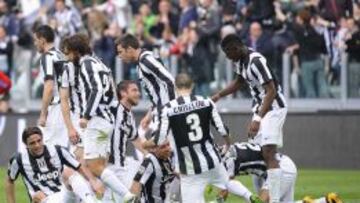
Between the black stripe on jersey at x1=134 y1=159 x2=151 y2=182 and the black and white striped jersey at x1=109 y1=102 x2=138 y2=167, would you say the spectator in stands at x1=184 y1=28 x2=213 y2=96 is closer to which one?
the black and white striped jersey at x1=109 y1=102 x2=138 y2=167

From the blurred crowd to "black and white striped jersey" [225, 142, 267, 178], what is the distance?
863 cm

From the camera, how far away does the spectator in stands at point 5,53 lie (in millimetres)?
28719

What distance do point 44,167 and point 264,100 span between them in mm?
2917

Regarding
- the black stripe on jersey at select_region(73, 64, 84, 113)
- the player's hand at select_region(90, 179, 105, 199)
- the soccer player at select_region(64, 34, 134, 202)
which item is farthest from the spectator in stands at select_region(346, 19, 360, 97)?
the soccer player at select_region(64, 34, 134, 202)

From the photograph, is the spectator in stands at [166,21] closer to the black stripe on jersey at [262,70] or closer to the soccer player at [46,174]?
the black stripe on jersey at [262,70]

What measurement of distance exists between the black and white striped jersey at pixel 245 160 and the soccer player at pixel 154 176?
2.57ft

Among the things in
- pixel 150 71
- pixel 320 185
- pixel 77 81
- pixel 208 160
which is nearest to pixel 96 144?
pixel 77 81

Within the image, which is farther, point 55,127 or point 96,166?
point 55,127

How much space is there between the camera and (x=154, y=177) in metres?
17.2

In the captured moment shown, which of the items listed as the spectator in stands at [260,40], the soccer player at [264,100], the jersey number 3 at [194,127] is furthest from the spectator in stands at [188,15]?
the jersey number 3 at [194,127]

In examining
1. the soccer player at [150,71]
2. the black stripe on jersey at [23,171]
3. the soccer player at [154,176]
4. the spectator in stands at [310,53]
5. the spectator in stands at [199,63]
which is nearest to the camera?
the black stripe on jersey at [23,171]

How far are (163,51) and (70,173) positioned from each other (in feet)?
38.4

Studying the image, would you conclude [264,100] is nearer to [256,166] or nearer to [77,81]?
[256,166]

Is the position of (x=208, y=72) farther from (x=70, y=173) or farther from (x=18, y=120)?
(x=70, y=173)
